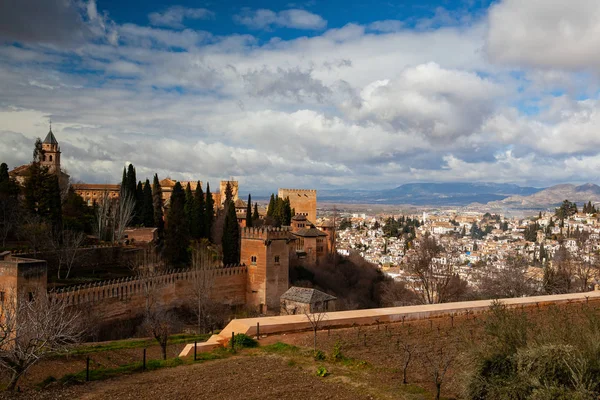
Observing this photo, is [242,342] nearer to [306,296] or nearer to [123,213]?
[306,296]

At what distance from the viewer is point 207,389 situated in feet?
28.2

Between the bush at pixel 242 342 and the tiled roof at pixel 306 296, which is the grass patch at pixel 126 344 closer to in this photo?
the tiled roof at pixel 306 296

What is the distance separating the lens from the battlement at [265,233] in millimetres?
28969

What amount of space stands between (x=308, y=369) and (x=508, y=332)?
3548mm

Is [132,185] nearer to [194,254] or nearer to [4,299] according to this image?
[194,254]

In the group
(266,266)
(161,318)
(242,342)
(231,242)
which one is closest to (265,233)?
(266,266)

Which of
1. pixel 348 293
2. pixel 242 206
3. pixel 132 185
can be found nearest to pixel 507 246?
pixel 242 206

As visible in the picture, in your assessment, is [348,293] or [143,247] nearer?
[143,247]

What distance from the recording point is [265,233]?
28.9 m

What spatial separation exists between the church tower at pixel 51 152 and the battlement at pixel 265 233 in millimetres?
21435

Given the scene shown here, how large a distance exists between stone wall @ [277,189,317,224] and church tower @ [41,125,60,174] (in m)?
23.1

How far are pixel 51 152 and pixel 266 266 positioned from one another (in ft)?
79.7

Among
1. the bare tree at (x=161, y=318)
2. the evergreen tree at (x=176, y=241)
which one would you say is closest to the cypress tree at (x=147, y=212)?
the evergreen tree at (x=176, y=241)

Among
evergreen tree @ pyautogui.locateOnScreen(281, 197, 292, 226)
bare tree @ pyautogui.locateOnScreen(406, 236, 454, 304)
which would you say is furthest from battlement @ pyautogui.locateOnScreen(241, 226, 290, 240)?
evergreen tree @ pyautogui.locateOnScreen(281, 197, 292, 226)
